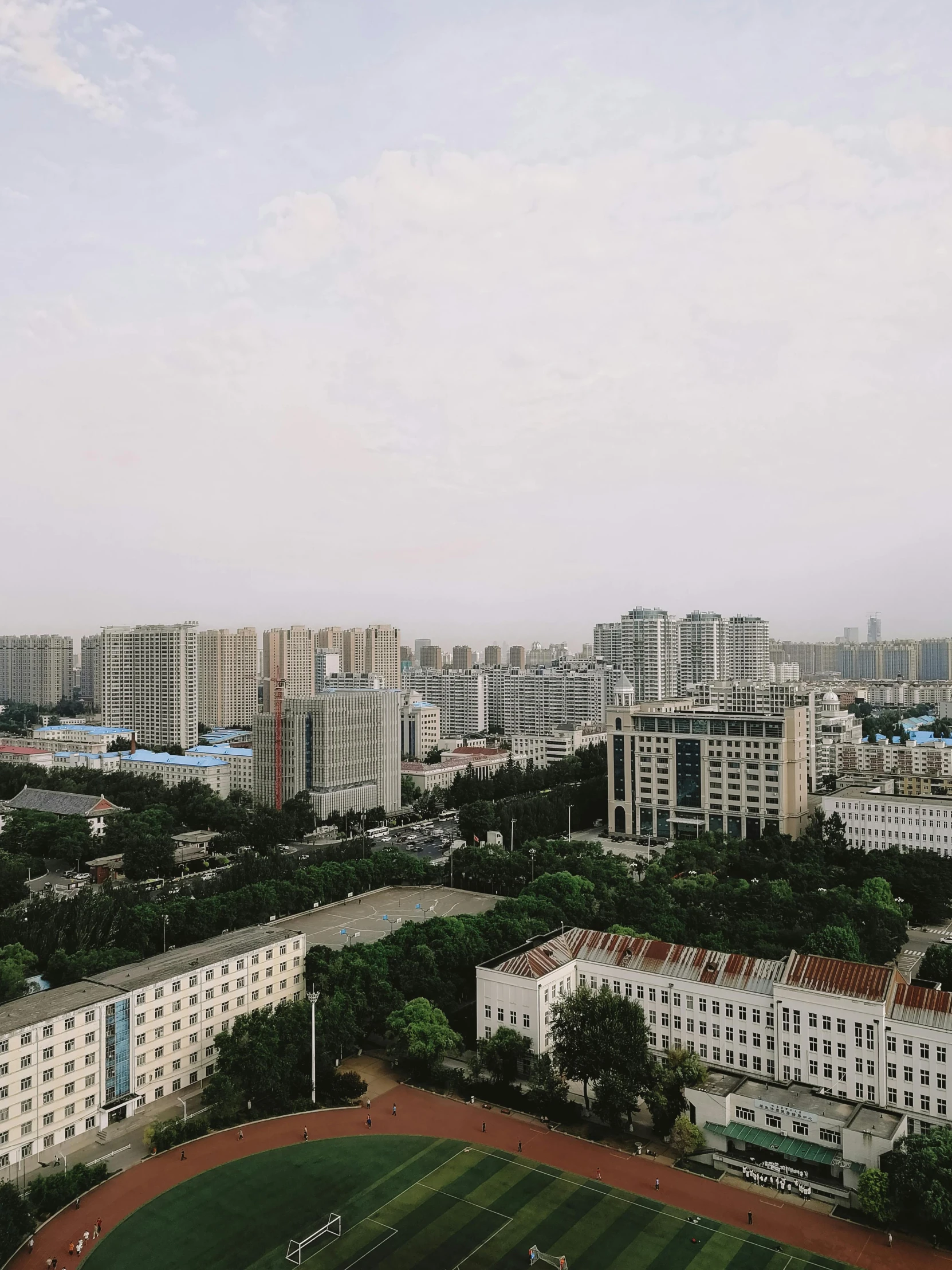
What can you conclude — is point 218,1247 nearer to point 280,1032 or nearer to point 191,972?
point 280,1032

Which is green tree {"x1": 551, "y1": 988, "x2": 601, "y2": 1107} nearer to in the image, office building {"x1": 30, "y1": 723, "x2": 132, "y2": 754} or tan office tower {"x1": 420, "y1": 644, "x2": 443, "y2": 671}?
office building {"x1": 30, "y1": 723, "x2": 132, "y2": 754}

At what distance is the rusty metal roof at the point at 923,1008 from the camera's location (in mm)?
23172

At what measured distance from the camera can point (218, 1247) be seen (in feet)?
61.6

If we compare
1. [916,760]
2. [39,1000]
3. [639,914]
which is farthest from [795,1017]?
[916,760]

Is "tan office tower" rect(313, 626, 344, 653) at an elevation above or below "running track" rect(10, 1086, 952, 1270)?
above

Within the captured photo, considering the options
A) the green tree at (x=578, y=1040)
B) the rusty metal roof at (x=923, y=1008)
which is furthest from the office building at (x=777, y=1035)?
the green tree at (x=578, y=1040)

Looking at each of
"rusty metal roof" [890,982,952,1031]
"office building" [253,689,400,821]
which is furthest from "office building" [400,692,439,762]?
"rusty metal roof" [890,982,952,1031]

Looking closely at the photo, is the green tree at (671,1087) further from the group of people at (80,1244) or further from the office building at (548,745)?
the office building at (548,745)

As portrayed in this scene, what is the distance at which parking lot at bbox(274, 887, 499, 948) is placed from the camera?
3888 centimetres

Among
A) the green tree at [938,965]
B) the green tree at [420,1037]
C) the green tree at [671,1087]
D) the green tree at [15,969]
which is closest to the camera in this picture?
the green tree at [671,1087]

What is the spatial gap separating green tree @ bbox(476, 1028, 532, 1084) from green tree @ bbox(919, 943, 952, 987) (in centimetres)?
1470

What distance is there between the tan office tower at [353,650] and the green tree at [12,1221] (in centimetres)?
10905

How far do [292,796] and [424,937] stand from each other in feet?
118

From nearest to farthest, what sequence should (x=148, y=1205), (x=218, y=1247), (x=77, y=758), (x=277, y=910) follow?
(x=218, y=1247) < (x=148, y=1205) < (x=277, y=910) < (x=77, y=758)
